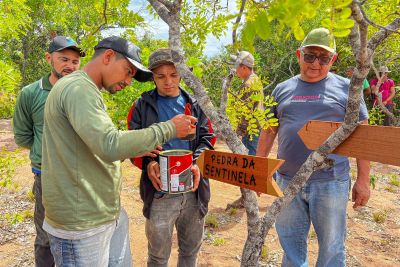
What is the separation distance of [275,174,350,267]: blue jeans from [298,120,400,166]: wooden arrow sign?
2.22ft

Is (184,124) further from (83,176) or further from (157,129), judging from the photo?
(83,176)

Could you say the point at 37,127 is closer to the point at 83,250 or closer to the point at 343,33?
the point at 83,250

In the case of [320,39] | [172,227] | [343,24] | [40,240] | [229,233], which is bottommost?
[229,233]

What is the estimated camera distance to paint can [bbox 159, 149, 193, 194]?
1906 millimetres

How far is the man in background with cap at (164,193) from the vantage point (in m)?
2.39

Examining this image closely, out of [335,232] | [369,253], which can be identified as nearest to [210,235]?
[369,253]

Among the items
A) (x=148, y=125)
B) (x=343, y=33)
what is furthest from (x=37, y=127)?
(x=343, y=33)

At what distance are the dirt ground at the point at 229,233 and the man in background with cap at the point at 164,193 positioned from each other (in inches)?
45.4

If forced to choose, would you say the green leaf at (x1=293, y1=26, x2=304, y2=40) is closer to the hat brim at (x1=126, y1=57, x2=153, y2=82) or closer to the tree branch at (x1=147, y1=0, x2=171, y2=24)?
the hat brim at (x1=126, y1=57, x2=153, y2=82)

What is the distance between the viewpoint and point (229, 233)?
4.29 m

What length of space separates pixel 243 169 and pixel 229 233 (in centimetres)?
294

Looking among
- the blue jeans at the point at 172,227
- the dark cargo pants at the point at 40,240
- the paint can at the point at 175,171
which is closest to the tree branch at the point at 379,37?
the paint can at the point at 175,171

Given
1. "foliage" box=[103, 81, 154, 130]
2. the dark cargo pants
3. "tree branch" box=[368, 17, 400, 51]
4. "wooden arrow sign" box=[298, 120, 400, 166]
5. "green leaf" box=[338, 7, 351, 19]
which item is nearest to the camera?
"green leaf" box=[338, 7, 351, 19]

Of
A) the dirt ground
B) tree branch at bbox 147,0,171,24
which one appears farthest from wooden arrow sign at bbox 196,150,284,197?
the dirt ground
